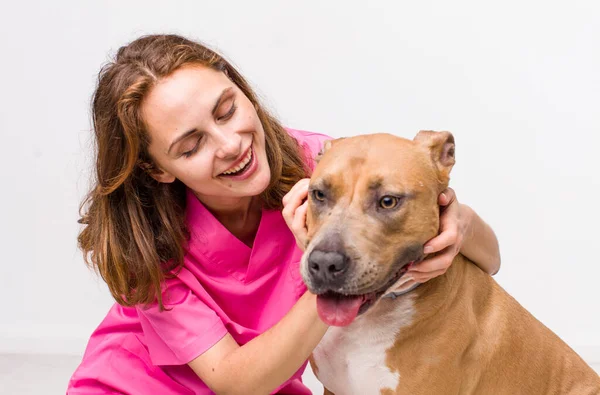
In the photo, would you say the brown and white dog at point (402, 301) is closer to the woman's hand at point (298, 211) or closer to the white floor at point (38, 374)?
the woman's hand at point (298, 211)

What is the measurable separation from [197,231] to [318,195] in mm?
799

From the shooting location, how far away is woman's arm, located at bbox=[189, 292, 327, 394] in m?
2.97

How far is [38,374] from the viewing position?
5016 millimetres

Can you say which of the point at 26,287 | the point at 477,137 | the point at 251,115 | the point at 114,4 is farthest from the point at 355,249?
the point at 26,287

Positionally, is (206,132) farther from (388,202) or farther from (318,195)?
(388,202)

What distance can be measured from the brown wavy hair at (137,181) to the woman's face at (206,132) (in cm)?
6

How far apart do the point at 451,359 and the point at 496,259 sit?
0.57 m

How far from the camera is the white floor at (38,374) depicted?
4.79 metres

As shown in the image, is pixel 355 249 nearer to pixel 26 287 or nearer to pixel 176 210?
pixel 176 210

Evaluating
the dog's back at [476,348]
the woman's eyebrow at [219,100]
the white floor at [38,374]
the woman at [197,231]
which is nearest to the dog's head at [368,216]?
the woman at [197,231]

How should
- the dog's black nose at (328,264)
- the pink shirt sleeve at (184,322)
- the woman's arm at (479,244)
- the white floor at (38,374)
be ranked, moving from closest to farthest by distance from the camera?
the dog's black nose at (328,264) < the woman's arm at (479,244) < the pink shirt sleeve at (184,322) < the white floor at (38,374)

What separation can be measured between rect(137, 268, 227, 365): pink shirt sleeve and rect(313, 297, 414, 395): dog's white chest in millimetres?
532

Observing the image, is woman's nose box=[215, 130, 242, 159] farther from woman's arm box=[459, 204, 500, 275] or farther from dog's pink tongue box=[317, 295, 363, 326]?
woman's arm box=[459, 204, 500, 275]

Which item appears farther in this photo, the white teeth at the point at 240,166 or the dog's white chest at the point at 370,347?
the white teeth at the point at 240,166
